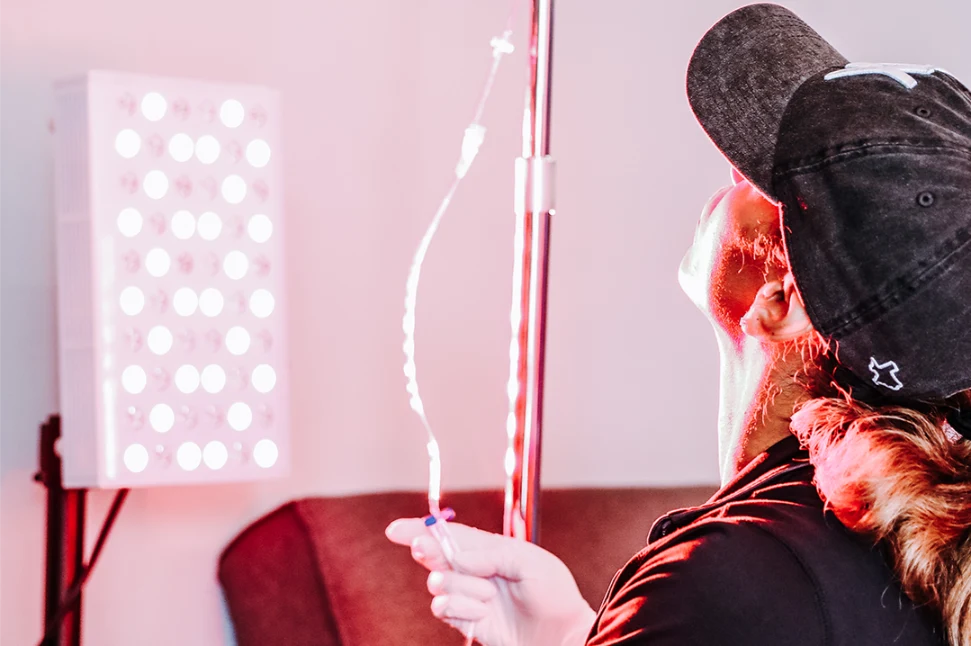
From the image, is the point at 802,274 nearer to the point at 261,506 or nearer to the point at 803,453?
the point at 803,453

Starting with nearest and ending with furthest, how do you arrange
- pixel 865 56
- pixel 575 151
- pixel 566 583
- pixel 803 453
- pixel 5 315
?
pixel 803 453, pixel 566 583, pixel 5 315, pixel 575 151, pixel 865 56

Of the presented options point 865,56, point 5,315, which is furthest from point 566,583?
point 865,56

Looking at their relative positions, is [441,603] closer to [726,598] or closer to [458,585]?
[458,585]

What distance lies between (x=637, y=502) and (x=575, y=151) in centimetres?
60

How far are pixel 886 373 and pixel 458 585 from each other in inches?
17.0

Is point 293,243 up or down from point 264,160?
down

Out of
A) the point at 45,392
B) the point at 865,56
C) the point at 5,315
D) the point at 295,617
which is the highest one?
the point at 865,56

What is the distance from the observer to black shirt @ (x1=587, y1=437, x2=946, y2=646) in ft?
2.06

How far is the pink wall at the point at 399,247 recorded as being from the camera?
1.17 m


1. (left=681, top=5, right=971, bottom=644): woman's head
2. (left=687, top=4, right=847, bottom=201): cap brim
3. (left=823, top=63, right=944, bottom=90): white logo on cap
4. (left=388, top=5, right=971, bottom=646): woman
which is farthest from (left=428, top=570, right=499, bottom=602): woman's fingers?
(left=823, top=63, right=944, bottom=90): white logo on cap

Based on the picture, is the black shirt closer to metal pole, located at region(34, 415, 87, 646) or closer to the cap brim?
the cap brim

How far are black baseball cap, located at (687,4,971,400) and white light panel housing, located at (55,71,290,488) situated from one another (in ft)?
1.83

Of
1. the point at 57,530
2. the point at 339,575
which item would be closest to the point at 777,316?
the point at 339,575

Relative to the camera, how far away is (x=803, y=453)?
2.61 ft
